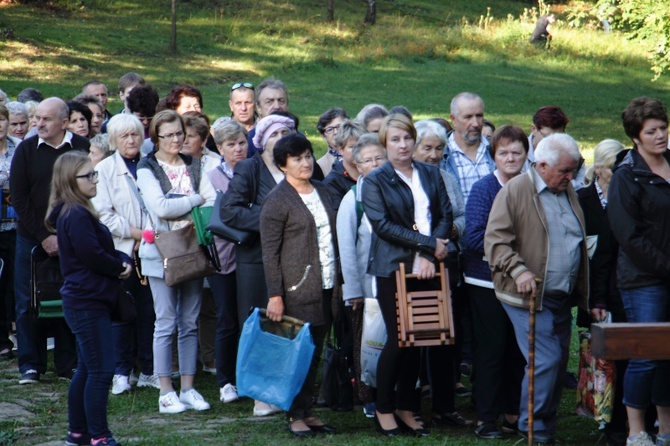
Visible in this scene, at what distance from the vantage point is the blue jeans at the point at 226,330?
7859 millimetres

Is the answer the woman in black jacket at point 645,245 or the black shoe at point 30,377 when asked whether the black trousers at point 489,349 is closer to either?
the woman in black jacket at point 645,245

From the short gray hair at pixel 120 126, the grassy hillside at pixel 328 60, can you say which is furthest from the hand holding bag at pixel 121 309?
the grassy hillside at pixel 328 60

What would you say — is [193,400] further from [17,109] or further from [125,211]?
[17,109]

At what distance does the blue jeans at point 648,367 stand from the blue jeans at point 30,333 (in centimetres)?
480

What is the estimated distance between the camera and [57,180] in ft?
20.6

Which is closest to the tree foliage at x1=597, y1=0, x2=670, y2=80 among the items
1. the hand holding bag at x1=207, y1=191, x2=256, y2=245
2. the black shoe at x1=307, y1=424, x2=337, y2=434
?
the hand holding bag at x1=207, y1=191, x2=256, y2=245

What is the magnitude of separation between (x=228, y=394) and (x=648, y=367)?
3245 millimetres

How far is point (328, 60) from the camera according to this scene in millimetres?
28422

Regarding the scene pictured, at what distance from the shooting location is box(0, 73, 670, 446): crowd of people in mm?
6262

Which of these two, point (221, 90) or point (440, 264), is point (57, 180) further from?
point (221, 90)

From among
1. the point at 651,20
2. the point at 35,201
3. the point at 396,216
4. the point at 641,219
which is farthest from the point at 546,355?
the point at 651,20

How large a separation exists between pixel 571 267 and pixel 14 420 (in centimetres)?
410

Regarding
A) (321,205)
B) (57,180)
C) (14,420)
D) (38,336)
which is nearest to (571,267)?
(321,205)

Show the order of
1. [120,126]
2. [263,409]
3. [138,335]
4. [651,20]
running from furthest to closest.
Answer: [651,20] < [138,335] < [120,126] < [263,409]
